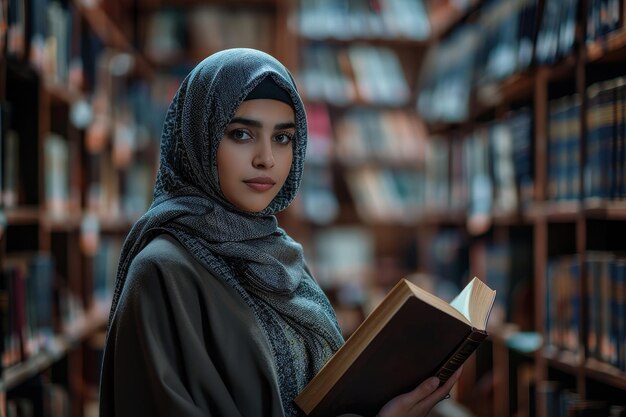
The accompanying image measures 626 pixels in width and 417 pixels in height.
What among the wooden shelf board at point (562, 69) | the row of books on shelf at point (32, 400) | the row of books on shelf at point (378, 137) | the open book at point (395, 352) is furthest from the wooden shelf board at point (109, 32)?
the open book at point (395, 352)

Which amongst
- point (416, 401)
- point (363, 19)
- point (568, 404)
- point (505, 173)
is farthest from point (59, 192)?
point (363, 19)

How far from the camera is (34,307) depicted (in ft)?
8.13

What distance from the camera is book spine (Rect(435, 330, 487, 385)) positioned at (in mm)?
1291

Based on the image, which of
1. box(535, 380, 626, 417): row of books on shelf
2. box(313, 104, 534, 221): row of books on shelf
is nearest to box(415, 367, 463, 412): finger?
box(535, 380, 626, 417): row of books on shelf

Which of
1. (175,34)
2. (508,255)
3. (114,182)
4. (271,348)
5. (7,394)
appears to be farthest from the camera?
(175,34)

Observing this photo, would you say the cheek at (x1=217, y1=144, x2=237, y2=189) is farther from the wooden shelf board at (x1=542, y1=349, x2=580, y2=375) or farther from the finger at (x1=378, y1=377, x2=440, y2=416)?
the wooden shelf board at (x1=542, y1=349, x2=580, y2=375)

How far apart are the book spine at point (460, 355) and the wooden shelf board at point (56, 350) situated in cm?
114

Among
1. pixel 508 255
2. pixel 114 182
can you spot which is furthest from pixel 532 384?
pixel 114 182

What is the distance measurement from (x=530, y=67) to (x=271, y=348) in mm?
1733

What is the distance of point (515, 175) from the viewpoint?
2859mm

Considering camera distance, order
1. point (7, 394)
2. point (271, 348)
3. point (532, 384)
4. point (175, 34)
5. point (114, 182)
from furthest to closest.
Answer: point (175, 34), point (114, 182), point (532, 384), point (7, 394), point (271, 348)

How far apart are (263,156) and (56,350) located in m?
1.56

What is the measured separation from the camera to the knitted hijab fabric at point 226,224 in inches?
52.5

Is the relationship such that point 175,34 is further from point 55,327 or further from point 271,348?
point 271,348
